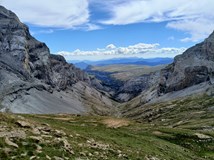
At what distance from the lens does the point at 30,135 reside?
3444 centimetres

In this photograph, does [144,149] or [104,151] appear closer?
[104,151]

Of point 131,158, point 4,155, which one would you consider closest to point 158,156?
point 131,158

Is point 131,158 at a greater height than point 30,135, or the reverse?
point 30,135

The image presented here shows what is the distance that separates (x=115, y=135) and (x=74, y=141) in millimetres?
18783

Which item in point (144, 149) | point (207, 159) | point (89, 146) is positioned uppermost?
→ point (89, 146)

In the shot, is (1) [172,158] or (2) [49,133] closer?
(2) [49,133]

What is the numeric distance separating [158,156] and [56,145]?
16413 millimetres

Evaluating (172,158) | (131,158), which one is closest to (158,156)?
(172,158)

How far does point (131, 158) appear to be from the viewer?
1479 inches

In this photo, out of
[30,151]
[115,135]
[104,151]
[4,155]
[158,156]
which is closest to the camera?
[4,155]

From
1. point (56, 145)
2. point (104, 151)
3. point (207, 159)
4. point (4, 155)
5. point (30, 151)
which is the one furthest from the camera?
point (207, 159)

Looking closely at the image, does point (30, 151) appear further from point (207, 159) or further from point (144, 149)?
point (207, 159)

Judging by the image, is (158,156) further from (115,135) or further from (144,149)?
(115,135)

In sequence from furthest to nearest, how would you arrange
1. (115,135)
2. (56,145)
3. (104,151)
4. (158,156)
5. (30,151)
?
1. (115,135)
2. (158,156)
3. (104,151)
4. (56,145)
5. (30,151)
